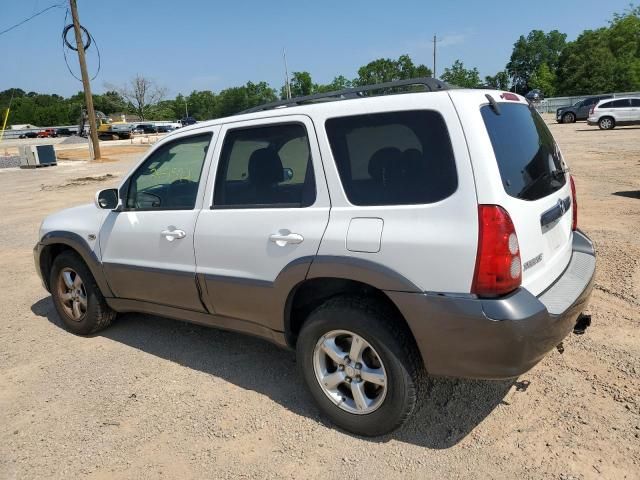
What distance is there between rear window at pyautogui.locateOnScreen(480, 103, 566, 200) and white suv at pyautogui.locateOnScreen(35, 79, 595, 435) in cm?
1

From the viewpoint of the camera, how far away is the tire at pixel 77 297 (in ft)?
14.2

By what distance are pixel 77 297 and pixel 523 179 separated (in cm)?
380

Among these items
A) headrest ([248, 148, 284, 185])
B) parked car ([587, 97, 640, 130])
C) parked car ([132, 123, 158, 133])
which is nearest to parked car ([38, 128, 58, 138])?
parked car ([132, 123, 158, 133])

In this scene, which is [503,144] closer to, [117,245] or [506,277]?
[506,277]

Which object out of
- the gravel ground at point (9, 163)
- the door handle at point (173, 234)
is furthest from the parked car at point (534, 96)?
the gravel ground at point (9, 163)

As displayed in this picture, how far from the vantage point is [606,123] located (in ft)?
85.5

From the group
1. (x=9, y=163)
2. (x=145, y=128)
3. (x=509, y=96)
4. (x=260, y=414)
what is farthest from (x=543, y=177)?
(x=145, y=128)

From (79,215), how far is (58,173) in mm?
19193

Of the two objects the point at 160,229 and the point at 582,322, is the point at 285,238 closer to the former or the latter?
the point at 160,229

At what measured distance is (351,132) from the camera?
110 inches

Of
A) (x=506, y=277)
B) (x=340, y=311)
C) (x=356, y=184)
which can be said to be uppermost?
(x=356, y=184)

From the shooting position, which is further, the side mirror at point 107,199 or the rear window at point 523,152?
the side mirror at point 107,199

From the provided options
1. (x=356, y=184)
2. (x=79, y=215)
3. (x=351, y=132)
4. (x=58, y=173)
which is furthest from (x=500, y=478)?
(x=58, y=173)

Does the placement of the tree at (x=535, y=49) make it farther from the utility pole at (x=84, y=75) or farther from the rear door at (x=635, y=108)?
the utility pole at (x=84, y=75)
